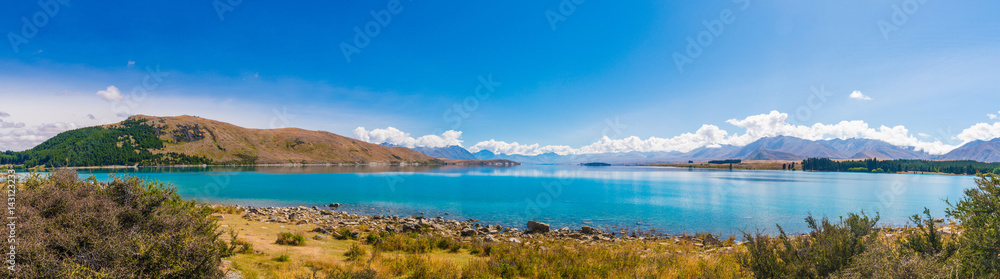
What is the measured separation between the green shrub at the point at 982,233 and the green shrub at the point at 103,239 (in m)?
14.7

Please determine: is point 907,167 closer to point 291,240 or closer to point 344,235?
point 344,235

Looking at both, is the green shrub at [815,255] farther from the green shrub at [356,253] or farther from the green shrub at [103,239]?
the green shrub at [103,239]

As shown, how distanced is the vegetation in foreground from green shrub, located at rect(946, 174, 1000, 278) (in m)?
0.03

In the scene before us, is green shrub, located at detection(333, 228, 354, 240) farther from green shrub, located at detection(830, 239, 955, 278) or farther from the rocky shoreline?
green shrub, located at detection(830, 239, 955, 278)

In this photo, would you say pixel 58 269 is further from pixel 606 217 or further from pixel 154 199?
pixel 606 217

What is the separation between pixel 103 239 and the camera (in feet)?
21.1

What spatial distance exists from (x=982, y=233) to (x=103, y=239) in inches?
703

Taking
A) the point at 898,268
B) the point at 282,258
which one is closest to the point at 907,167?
the point at 898,268

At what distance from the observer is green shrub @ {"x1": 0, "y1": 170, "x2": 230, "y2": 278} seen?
5734mm

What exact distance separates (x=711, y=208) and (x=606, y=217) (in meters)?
16.0

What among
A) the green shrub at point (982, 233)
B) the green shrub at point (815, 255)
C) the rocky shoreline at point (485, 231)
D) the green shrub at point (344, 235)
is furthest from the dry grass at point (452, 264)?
the rocky shoreline at point (485, 231)

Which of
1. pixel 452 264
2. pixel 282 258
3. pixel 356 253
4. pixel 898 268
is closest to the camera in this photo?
pixel 898 268

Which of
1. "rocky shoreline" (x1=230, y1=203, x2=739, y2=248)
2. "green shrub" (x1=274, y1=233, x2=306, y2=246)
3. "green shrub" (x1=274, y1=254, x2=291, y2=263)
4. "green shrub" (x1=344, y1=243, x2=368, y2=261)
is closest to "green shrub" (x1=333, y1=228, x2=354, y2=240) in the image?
"rocky shoreline" (x1=230, y1=203, x2=739, y2=248)

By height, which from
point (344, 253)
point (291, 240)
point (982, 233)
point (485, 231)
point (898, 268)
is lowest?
point (485, 231)
